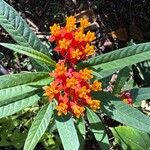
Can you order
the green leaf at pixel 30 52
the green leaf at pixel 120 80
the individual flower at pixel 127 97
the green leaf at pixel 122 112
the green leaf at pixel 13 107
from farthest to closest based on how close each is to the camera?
the green leaf at pixel 120 80, the individual flower at pixel 127 97, the green leaf at pixel 122 112, the green leaf at pixel 13 107, the green leaf at pixel 30 52

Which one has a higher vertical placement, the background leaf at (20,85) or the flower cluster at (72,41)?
the flower cluster at (72,41)

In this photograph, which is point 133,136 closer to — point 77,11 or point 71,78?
point 71,78

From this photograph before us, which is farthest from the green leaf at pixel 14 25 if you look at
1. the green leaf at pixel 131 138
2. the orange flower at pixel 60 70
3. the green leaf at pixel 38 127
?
the green leaf at pixel 131 138

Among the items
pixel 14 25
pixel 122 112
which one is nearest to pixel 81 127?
pixel 122 112

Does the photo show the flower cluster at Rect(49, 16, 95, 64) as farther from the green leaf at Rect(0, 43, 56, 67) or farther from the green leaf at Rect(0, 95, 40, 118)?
the green leaf at Rect(0, 95, 40, 118)

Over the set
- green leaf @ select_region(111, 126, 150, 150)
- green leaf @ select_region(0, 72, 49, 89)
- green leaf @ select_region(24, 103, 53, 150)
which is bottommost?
green leaf @ select_region(111, 126, 150, 150)

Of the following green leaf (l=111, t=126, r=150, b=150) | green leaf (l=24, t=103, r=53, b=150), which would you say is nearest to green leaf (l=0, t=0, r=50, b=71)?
green leaf (l=24, t=103, r=53, b=150)

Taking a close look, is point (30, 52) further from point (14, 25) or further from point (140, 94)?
point (140, 94)

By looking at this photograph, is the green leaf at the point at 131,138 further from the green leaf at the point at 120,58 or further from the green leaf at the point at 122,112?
the green leaf at the point at 120,58
